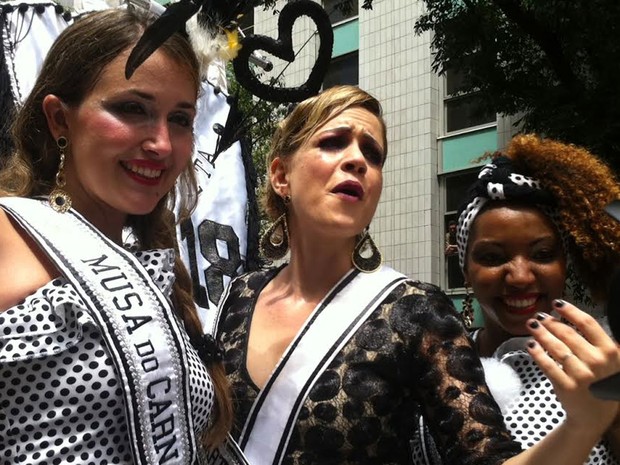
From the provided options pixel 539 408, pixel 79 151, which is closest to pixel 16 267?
pixel 79 151

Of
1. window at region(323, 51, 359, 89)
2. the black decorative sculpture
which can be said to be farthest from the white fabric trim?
window at region(323, 51, 359, 89)

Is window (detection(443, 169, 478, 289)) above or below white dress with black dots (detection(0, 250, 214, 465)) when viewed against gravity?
above

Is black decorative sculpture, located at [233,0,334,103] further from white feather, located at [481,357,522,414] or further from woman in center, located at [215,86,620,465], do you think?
white feather, located at [481,357,522,414]

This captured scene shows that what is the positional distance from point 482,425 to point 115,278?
0.93 meters

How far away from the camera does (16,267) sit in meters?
1.62

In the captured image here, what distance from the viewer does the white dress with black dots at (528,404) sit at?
2.12 m

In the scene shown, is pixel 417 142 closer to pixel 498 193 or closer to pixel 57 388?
pixel 498 193

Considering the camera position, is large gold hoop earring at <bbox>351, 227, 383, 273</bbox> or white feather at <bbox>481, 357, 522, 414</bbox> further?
large gold hoop earring at <bbox>351, 227, 383, 273</bbox>

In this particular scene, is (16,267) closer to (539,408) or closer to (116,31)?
(116,31)

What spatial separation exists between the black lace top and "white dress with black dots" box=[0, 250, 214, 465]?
635 mm

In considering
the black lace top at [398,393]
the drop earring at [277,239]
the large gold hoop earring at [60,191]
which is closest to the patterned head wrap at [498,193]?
the black lace top at [398,393]

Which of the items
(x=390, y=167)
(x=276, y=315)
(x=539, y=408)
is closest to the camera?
(x=539, y=408)

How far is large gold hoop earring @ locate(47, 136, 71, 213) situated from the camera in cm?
181

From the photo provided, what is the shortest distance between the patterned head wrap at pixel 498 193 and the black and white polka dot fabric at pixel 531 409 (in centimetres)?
39
